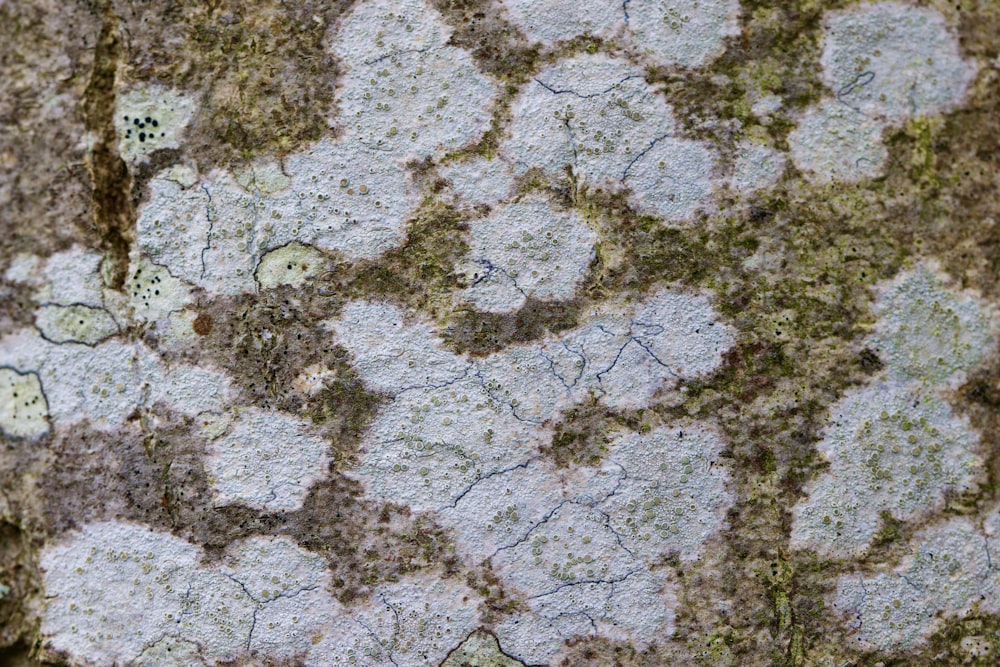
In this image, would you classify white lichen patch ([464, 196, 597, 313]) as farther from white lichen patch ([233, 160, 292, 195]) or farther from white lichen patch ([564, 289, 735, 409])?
white lichen patch ([233, 160, 292, 195])

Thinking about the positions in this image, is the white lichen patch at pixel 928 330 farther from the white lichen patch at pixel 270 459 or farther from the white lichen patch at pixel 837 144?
the white lichen patch at pixel 270 459

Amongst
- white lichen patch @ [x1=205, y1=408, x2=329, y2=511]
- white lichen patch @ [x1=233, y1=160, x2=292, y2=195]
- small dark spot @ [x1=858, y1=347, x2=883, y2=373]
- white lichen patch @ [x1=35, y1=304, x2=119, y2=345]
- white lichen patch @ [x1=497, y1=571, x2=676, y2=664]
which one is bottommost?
white lichen patch @ [x1=497, y1=571, x2=676, y2=664]

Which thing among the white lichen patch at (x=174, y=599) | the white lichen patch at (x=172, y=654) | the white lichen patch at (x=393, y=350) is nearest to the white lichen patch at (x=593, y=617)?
the white lichen patch at (x=174, y=599)

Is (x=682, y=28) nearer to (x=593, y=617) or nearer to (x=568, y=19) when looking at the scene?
(x=568, y=19)

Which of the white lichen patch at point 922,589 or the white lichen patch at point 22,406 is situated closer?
the white lichen patch at point 922,589

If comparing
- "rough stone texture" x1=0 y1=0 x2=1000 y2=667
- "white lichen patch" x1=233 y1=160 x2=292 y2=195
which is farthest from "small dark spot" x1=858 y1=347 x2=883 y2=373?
"white lichen patch" x1=233 y1=160 x2=292 y2=195

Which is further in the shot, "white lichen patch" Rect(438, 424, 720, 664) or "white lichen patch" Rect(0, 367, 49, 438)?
"white lichen patch" Rect(0, 367, 49, 438)

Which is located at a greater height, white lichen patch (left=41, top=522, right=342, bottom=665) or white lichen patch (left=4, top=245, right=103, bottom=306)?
white lichen patch (left=4, top=245, right=103, bottom=306)

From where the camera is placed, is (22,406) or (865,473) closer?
(865,473)

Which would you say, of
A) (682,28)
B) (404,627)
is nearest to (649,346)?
(682,28)
